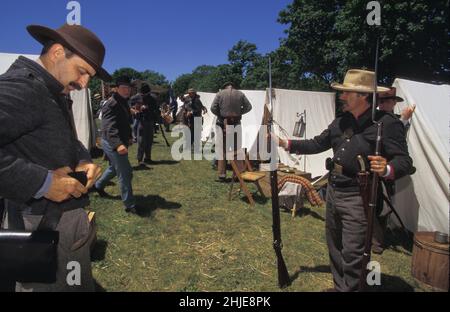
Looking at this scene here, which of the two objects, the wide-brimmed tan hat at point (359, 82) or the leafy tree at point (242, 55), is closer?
the wide-brimmed tan hat at point (359, 82)

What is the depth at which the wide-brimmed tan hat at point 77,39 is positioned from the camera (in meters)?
1.91

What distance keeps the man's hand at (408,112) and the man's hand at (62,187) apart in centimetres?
540

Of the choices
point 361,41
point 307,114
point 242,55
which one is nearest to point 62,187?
point 307,114

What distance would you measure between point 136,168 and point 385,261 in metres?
7.66

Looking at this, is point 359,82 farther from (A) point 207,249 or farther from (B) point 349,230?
(A) point 207,249

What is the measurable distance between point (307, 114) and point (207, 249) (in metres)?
6.25

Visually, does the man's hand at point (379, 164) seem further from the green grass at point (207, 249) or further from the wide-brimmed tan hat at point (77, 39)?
the wide-brimmed tan hat at point (77, 39)

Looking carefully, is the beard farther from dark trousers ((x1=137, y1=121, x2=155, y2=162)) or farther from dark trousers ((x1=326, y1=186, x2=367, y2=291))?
dark trousers ((x1=137, y1=121, x2=155, y2=162))

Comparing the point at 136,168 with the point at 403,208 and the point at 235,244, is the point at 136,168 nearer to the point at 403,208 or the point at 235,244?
the point at 235,244

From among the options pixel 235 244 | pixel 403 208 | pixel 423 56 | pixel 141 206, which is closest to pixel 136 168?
pixel 141 206

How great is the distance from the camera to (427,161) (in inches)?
205

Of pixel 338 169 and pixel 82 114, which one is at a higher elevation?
pixel 82 114

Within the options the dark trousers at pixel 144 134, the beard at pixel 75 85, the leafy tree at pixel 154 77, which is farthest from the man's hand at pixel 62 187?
the leafy tree at pixel 154 77
